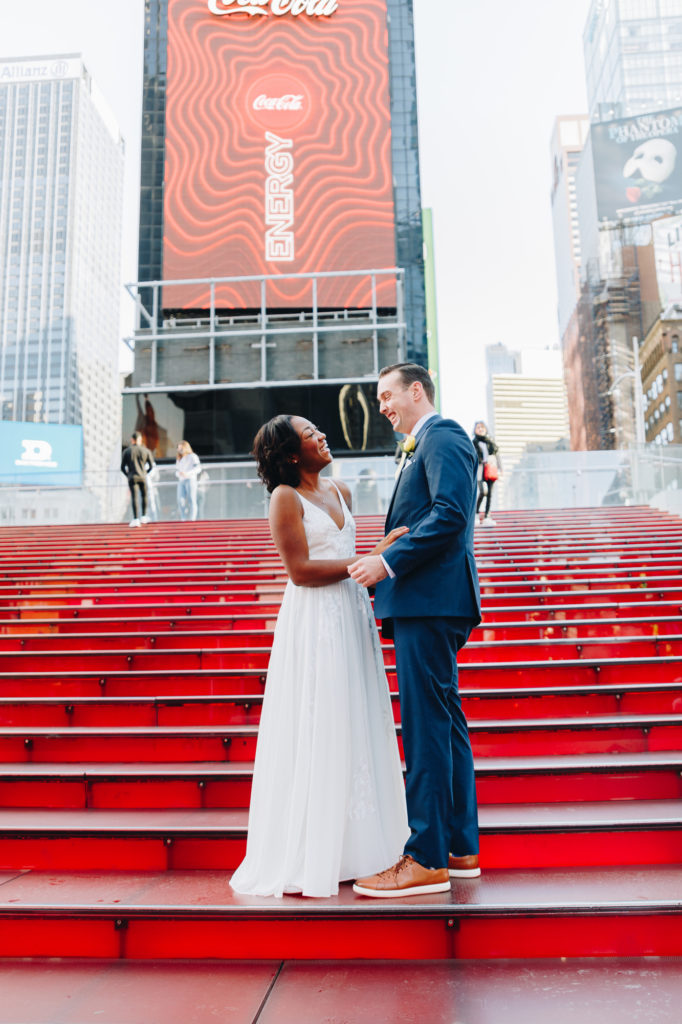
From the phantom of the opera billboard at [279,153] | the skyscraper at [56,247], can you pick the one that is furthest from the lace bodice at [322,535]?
the skyscraper at [56,247]

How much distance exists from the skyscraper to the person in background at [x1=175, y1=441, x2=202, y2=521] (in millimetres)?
105737

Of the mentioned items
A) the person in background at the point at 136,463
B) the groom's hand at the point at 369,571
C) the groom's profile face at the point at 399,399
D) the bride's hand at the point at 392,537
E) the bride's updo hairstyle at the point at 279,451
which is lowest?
the groom's hand at the point at 369,571

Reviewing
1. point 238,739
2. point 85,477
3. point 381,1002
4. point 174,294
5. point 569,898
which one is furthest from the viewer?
point 174,294

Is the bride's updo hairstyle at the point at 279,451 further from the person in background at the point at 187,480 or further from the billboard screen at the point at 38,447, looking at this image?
the billboard screen at the point at 38,447

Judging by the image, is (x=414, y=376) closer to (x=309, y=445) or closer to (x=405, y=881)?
(x=309, y=445)

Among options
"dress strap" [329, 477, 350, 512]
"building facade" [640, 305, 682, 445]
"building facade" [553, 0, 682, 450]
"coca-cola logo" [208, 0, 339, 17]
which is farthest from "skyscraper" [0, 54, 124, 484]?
"dress strap" [329, 477, 350, 512]

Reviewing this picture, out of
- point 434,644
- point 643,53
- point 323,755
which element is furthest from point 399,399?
point 643,53

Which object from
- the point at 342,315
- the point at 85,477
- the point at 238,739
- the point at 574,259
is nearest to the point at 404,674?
the point at 238,739

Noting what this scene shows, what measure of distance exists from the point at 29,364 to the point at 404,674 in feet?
402

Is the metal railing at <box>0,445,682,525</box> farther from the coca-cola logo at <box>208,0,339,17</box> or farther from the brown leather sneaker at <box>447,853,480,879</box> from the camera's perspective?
the coca-cola logo at <box>208,0,339,17</box>

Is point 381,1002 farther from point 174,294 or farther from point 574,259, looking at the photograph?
point 574,259

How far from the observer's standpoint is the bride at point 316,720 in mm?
2533

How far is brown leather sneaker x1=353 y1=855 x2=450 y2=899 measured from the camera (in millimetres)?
2420

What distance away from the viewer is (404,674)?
255 centimetres
